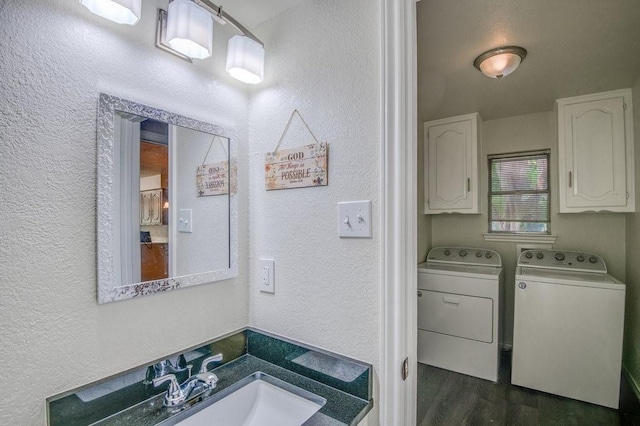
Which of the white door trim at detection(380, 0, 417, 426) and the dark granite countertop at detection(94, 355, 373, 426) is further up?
the white door trim at detection(380, 0, 417, 426)

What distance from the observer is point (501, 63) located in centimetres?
182

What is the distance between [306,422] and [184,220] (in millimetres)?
771

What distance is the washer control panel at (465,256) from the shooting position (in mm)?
2963

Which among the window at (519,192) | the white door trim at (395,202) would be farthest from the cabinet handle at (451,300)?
the white door trim at (395,202)

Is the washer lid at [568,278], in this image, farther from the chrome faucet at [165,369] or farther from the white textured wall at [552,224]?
the chrome faucet at [165,369]

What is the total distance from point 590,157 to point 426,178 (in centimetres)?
129

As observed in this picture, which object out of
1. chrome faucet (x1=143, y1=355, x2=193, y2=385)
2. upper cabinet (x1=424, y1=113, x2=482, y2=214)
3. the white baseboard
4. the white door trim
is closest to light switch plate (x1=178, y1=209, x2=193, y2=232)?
chrome faucet (x1=143, y1=355, x2=193, y2=385)

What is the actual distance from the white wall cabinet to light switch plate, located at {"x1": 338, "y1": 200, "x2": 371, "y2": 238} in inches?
24.4

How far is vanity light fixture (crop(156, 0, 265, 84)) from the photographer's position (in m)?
0.89

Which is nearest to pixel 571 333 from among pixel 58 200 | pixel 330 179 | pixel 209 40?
pixel 330 179

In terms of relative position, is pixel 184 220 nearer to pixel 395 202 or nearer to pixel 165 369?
pixel 165 369

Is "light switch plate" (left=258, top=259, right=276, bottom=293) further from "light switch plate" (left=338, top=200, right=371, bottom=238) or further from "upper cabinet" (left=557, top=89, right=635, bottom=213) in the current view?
"upper cabinet" (left=557, top=89, right=635, bottom=213)

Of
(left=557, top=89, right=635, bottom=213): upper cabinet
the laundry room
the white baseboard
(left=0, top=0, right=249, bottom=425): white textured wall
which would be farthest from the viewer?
(left=557, top=89, right=635, bottom=213): upper cabinet

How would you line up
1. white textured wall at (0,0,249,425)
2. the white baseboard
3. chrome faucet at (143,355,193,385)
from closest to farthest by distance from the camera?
1. white textured wall at (0,0,249,425)
2. chrome faucet at (143,355,193,385)
3. the white baseboard
